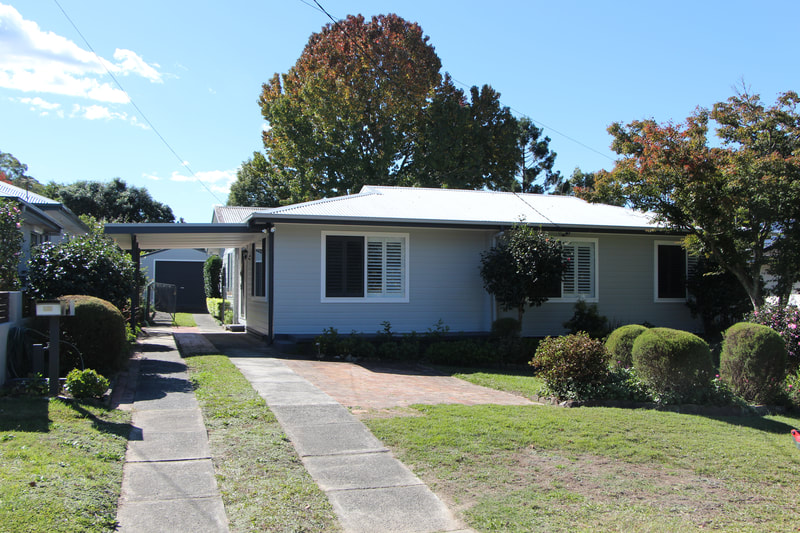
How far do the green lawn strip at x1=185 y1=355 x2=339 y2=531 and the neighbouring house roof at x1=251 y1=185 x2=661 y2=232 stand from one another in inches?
237

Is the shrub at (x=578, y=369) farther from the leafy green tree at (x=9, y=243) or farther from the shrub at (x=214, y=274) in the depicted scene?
the shrub at (x=214, y=274)

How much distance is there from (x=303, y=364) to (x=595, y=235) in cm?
822

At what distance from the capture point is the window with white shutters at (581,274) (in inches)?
615

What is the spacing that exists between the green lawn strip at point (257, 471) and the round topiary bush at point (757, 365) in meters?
6.88

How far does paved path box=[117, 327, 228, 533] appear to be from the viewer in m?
4.29

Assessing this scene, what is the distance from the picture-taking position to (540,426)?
23.5 ft

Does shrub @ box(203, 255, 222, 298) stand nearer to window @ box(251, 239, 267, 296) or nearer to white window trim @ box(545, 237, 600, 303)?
window @ box(251, 239, 267, 296)

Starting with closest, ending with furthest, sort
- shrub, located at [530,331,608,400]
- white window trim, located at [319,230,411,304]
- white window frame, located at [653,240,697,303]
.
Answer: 1. shrub, located at [530,331,608,400]
2. white window trim, located at [319,230,411,304]
3. white window frame, located at [653,240,697,303]

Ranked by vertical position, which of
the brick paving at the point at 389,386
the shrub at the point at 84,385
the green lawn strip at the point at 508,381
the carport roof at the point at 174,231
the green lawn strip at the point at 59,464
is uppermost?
the carport roof at the point at 174,231

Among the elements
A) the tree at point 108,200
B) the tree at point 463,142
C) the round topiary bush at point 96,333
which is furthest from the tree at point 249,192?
the round topiary bush at point 96,333

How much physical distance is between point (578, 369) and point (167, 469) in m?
5.81

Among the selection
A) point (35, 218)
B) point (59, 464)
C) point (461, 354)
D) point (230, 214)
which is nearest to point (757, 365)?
point (461, 354)

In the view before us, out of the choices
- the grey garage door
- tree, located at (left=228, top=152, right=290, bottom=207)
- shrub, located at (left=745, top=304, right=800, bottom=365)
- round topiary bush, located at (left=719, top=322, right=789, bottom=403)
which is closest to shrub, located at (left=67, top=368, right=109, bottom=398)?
round topiary bush, located at (left=719, top=322, right=789, bottom=403)

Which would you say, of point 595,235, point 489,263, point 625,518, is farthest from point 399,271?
point 625,518
